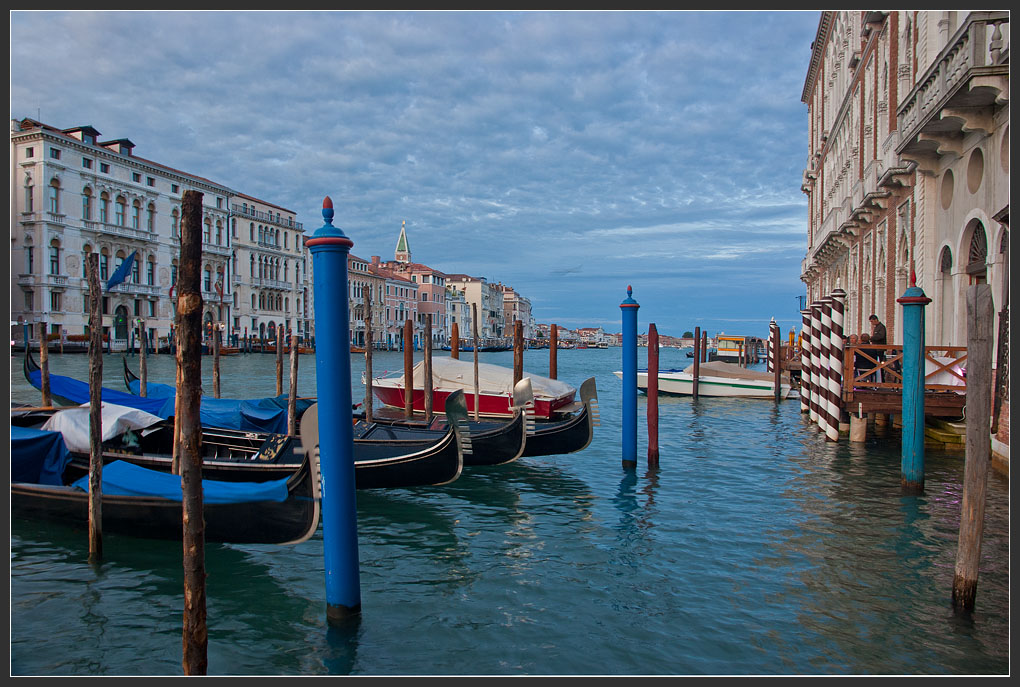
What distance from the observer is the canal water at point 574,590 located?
352 centimetres

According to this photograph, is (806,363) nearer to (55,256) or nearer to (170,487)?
(170,487)

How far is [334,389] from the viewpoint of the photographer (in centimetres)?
342

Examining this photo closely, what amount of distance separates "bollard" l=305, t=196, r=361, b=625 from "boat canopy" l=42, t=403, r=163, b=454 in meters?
3.95

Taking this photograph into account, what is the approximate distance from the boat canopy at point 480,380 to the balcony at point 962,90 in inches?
263

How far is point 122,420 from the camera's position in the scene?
22.1ft

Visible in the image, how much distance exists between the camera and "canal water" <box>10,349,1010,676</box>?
139 inches

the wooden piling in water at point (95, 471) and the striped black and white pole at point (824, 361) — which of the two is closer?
the wooden piling in water at point (95, 471)

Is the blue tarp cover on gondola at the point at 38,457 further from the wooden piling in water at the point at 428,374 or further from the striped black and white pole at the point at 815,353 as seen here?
the striped black and white pole at the point at 815,353

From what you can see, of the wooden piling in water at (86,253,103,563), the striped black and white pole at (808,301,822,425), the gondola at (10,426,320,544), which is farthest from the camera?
the striped black and white pole at (808,301,822,425)

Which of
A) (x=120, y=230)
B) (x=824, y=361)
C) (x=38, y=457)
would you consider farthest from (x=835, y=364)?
(x=120, y=230)

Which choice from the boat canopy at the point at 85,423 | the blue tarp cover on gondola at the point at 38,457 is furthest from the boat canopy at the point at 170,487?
the boat canopy at the point at 85,423

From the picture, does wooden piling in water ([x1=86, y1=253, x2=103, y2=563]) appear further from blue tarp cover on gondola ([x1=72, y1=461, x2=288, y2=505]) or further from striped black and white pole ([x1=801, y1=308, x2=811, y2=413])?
striped black and white pole ([x1=801, y1=308, x2=811, y2=413])

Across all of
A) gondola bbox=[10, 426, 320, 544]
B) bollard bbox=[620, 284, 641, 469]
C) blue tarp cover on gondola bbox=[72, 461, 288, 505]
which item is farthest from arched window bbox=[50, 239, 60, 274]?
bollard bbox=[620, 284, 641, 469]

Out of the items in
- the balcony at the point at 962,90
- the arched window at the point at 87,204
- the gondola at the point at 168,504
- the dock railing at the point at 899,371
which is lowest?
the gondola at the point at 168,504
